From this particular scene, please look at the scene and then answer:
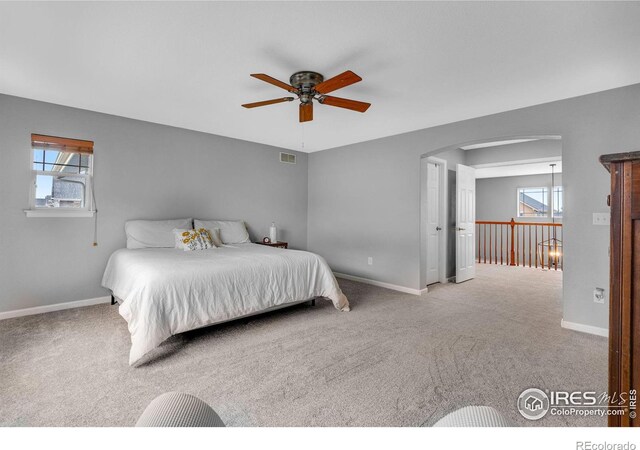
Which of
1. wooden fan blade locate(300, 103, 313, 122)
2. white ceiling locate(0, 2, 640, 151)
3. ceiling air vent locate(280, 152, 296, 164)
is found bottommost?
wooden fan blade locate(300, 103, 313, 122)

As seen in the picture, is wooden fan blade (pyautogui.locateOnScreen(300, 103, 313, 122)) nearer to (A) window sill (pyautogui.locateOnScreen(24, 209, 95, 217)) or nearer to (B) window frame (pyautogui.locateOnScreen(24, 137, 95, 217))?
(B) window frame (pyautogui.locateOnScreen(24, 137, 95, 217))

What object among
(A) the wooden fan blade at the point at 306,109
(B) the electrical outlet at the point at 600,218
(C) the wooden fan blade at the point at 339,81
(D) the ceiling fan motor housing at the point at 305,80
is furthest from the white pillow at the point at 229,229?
(B) the electrical outlet at the point at 600,218

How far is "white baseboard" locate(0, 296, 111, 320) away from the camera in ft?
11.1

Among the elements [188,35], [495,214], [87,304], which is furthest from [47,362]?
[495,214]

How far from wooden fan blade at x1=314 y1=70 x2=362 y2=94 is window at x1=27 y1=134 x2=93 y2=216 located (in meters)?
3.03

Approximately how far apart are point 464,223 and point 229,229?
3.87 meters

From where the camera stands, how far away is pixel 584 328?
10.2 ft

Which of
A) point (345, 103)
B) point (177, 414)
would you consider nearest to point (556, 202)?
point (345, 103)

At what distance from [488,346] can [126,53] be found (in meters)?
3.73

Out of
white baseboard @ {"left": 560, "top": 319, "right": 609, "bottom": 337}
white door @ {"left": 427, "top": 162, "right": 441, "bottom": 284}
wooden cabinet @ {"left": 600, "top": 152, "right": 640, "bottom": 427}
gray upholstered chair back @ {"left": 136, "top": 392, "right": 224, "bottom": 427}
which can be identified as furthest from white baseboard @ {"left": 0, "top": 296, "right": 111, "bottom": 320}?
white baseboard @ {"left": 560, "top": 319, "right": 609, "bottom": 337}

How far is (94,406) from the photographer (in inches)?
72.2

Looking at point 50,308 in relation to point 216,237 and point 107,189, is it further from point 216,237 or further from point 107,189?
point 216,237

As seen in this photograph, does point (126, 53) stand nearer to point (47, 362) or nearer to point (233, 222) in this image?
point (47, 362)

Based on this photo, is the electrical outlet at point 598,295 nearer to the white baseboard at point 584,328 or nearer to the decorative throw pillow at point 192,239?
the white baseboard at point 584,328
